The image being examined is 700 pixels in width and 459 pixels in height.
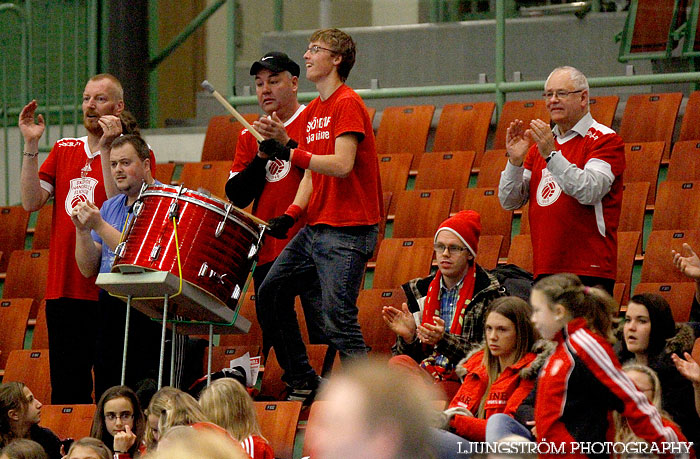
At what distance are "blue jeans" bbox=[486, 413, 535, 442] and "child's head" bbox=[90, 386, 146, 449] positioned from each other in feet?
5.15

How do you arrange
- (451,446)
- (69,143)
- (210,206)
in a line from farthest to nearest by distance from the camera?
1. (69,143)
2. (210,206)
3. (451,446)

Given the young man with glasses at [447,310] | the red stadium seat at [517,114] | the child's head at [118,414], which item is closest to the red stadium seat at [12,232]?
the child's head at [118,414]

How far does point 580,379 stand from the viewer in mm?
3332

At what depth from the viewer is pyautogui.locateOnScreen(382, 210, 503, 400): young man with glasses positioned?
4457mm

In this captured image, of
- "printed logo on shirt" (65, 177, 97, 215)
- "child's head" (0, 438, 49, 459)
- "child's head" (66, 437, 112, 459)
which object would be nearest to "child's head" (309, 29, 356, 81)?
"printed logo on shirt" (65, 177, 97, 215)

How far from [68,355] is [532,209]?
2.07 m

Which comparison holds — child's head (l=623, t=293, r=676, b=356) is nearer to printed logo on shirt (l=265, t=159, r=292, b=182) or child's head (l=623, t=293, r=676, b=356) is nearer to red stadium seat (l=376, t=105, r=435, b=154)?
printed logo on shirt (l=265, t=159, r=292, b=182)

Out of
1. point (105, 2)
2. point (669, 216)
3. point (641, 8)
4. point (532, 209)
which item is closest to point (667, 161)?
point (669, 216)

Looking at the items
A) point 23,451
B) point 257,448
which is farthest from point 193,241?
point 23,451

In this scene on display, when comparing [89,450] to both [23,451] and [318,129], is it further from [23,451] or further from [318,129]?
[318,129]

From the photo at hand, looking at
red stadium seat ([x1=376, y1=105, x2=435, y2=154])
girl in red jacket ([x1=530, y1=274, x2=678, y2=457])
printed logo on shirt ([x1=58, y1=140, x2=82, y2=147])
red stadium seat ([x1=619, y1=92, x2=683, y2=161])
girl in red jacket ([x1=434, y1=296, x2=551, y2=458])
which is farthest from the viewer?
red stadium seat ([x1=376, y1=105, x2=435, y2=154])

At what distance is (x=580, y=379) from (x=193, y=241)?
1.67 metres

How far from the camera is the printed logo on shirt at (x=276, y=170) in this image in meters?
5.18

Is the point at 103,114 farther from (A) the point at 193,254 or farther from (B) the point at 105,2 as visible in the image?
(B) the point at 105,2
